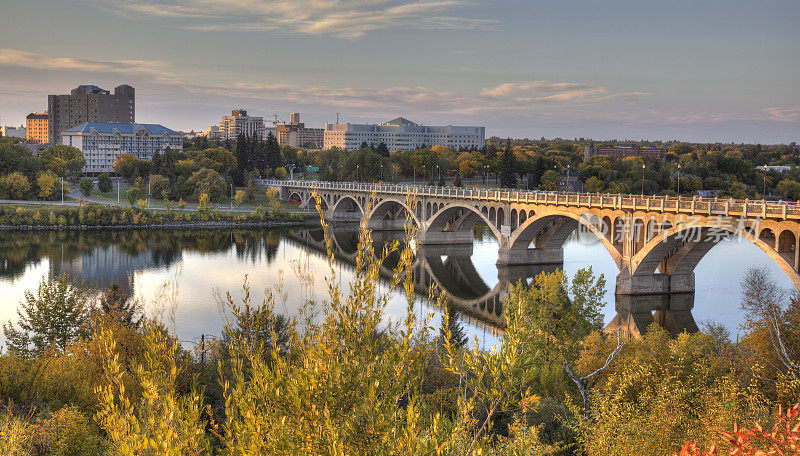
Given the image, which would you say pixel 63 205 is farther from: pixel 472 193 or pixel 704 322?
pixel 704 322

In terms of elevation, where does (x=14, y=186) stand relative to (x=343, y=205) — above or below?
above

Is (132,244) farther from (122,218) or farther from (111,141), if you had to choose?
A: (111,141)

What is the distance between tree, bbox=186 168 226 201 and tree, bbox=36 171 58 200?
1790cm

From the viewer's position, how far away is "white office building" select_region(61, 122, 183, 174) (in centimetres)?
14225

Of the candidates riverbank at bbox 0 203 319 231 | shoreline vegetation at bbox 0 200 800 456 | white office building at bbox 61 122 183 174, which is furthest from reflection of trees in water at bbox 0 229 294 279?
white office building at bbox 61 122 183 174

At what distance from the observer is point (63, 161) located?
113 meters

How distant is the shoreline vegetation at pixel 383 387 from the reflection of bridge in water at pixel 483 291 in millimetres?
7272

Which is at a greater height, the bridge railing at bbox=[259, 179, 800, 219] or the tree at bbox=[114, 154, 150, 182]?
the tree at bbox=[114, 154, 150, 182]

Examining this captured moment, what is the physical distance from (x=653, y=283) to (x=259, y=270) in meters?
30.4

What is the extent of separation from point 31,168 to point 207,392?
304 feet

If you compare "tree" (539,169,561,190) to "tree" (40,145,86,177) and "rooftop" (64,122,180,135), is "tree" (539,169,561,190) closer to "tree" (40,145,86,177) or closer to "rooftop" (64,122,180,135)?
"tree" (40,145,86,177)

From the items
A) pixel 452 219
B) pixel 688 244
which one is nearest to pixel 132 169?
pixel 452 219

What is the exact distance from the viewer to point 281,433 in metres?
7.33

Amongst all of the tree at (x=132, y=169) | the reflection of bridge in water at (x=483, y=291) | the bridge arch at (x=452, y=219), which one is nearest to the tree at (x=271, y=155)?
the tree at (x=132, y=169)
